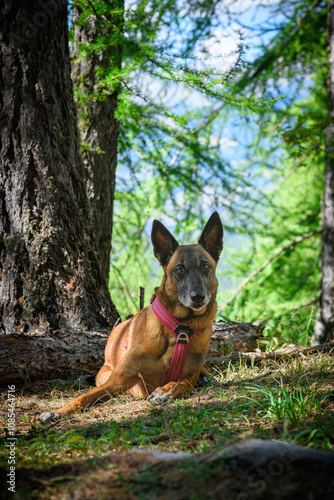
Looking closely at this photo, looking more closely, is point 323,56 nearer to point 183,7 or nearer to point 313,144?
point 183,7

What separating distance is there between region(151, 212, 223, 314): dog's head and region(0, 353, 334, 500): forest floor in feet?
2.63

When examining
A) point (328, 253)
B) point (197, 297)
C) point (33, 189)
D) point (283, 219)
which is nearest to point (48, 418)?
point (197, 297)

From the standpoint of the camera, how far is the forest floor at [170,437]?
1.46m

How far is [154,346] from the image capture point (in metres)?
3.15

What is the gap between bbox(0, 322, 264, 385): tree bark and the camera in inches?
140

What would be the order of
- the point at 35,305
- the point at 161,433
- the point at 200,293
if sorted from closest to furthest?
the point at 161,433 < the point at 200,293 < the point at 35,305

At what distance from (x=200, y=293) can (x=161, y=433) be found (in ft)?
3.51

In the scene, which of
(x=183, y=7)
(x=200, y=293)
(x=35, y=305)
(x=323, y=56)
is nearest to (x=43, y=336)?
(x=35, y=305)

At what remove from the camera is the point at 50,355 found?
145 inches

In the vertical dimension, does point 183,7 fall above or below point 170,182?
above

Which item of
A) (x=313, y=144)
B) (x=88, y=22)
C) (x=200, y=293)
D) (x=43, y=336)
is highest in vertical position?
(x=88, y=22)

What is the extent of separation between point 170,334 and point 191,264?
62 centimetres

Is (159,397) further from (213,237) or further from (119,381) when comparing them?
(213,237)

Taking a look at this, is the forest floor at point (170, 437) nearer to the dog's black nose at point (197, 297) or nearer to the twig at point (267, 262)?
the dog's black nose at point (197, 297)
